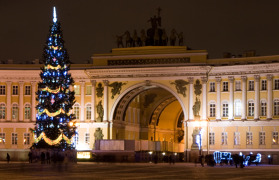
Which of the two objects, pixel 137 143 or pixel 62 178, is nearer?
pixel 62 178

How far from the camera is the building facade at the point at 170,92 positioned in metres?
84.8

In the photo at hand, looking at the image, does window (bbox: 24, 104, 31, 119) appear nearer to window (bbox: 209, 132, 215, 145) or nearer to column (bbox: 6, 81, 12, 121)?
column (bbox: 6, 81, 12, 121)

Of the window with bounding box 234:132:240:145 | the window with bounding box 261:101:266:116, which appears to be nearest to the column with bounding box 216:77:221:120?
the window with bounding box 234:132:240:145

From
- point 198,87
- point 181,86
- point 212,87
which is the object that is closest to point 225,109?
point 212,87

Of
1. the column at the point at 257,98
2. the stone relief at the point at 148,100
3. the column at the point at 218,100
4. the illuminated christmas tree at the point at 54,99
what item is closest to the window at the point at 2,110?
the stone relief at the point at 148,100

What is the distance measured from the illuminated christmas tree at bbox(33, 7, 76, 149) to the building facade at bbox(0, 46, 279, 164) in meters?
12.7

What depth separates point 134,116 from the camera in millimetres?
99000


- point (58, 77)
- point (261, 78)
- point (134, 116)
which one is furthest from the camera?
point (134, 116)

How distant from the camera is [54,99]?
239 ft

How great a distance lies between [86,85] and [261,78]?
857 inches

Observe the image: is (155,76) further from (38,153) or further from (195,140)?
(38,153)

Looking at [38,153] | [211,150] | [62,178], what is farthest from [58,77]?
[62,178]

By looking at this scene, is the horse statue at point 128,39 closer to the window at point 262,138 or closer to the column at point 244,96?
the column at point 244,96

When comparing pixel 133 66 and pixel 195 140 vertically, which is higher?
pixel 133 66
